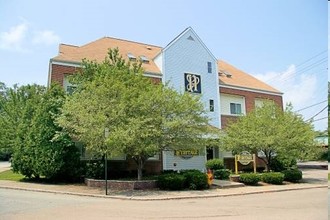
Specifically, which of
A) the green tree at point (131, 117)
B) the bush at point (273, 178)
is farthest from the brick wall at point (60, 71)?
the bush at point (273, 178)

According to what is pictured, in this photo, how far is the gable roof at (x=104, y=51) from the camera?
24.6 m

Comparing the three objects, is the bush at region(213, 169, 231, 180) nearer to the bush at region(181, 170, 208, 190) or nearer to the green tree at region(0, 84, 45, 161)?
the bush at region(181, 170, 208, 190)

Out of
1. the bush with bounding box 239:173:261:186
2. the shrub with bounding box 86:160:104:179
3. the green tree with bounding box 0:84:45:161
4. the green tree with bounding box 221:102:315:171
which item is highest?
the green tree with bounding box 0:84:45:161

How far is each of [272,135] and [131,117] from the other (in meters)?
9.61

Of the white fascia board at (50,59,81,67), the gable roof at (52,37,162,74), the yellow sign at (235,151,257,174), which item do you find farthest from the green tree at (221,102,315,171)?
the white fascia board at (50,59,81,67)

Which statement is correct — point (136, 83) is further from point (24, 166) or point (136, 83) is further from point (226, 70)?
point (226, 70)

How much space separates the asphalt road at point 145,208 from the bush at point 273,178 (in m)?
6.80

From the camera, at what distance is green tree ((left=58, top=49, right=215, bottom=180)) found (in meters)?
16.7

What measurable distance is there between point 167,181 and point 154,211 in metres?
6.11

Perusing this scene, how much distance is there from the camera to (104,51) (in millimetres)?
27125

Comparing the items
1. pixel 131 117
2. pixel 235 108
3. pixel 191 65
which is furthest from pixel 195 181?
pixel 235 108

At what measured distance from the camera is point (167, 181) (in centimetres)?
1725

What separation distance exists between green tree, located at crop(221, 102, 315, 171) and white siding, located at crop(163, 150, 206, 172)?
10.8ft

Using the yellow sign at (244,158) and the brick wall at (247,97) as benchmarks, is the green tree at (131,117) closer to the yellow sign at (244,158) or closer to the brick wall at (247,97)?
the yellow sign at (244,158)
